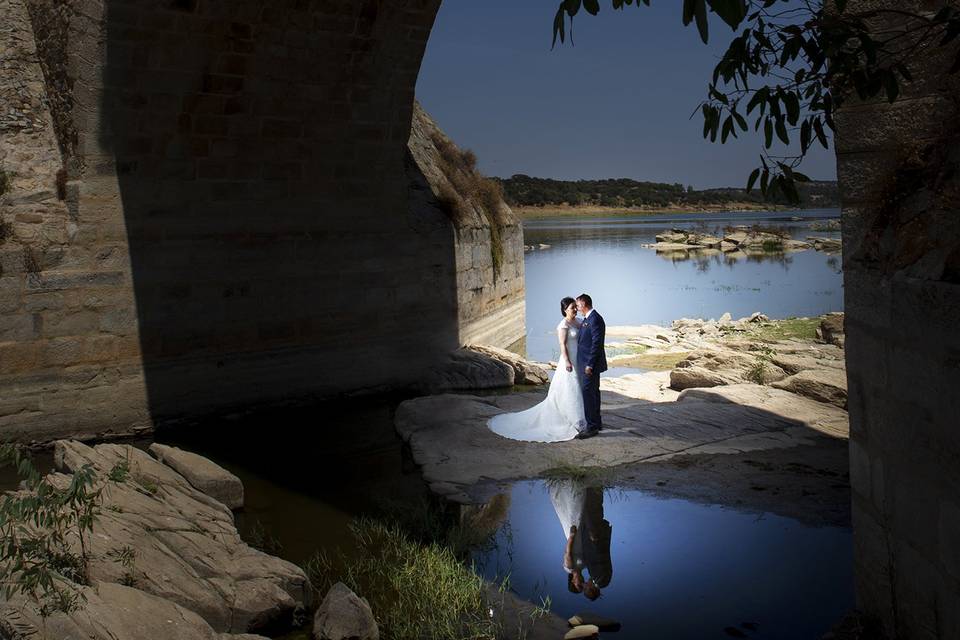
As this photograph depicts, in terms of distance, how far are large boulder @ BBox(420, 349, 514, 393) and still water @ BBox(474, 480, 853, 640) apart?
181 inches

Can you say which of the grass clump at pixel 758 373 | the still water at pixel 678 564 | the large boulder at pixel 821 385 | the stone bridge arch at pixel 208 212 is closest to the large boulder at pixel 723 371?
the grass clump at pixel 758 373

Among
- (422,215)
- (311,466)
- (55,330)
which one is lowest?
(311,466)

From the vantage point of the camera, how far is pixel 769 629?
15.1 ft

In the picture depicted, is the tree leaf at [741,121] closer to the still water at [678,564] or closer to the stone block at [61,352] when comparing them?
the still water at [678,564]

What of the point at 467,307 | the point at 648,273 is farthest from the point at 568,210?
the point at 467,307

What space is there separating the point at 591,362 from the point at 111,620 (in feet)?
17.9

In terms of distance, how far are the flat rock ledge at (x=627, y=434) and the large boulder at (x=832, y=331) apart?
4284 millimetres

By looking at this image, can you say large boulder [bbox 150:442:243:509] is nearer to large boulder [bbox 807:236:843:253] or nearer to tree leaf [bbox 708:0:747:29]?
tree leaf [bbox 708:0:747:29]

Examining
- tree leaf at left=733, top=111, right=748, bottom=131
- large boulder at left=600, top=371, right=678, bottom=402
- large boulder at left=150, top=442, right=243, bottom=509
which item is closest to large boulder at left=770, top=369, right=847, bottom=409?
large boulder at left=600, top=371, right=678, bottom=402

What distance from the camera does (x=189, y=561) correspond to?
508cm

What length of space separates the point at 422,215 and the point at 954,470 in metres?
9.20

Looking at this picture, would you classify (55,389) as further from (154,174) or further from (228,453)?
(154,174)

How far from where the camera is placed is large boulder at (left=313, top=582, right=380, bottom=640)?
459 cm

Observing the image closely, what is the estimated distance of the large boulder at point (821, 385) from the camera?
29.7 feet
